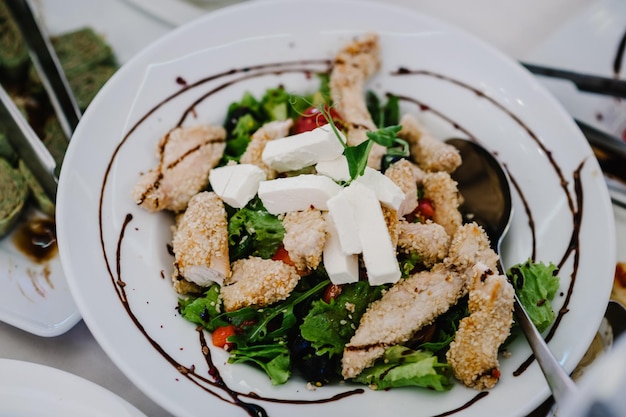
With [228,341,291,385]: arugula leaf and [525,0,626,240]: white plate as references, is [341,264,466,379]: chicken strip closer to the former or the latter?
[228,341,291,385]: arugula leaf

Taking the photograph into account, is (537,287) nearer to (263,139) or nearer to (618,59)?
(263,139)

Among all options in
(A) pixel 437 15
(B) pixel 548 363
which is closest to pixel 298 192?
(B) pixel 548 363

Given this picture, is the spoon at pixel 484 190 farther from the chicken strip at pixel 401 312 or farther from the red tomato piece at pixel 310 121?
the red tomato piece at pixel 310 121

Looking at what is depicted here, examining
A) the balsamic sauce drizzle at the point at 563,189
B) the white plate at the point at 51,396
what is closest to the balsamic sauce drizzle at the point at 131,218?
the balsamic sauce drizzle at the point at 563,189

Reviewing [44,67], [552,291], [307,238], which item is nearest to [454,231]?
[552,291]

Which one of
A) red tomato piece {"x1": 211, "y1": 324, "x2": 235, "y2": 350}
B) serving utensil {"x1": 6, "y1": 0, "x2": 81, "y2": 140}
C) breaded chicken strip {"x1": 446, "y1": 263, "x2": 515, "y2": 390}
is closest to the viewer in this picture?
breaded chicken strip {"x1": 446, "y1": 263, "x2": 515, "y2": 390}

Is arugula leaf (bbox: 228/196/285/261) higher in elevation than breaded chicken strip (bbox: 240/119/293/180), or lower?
lower

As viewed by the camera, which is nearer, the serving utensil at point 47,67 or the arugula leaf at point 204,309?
the arugula leaf at point 204,309

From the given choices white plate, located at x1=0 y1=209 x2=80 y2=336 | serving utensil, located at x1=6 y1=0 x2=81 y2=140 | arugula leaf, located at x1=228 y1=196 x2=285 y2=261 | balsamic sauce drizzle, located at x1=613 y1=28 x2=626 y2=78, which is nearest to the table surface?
white plate, located at x1=0 y1=209 x2=80 y2=336
